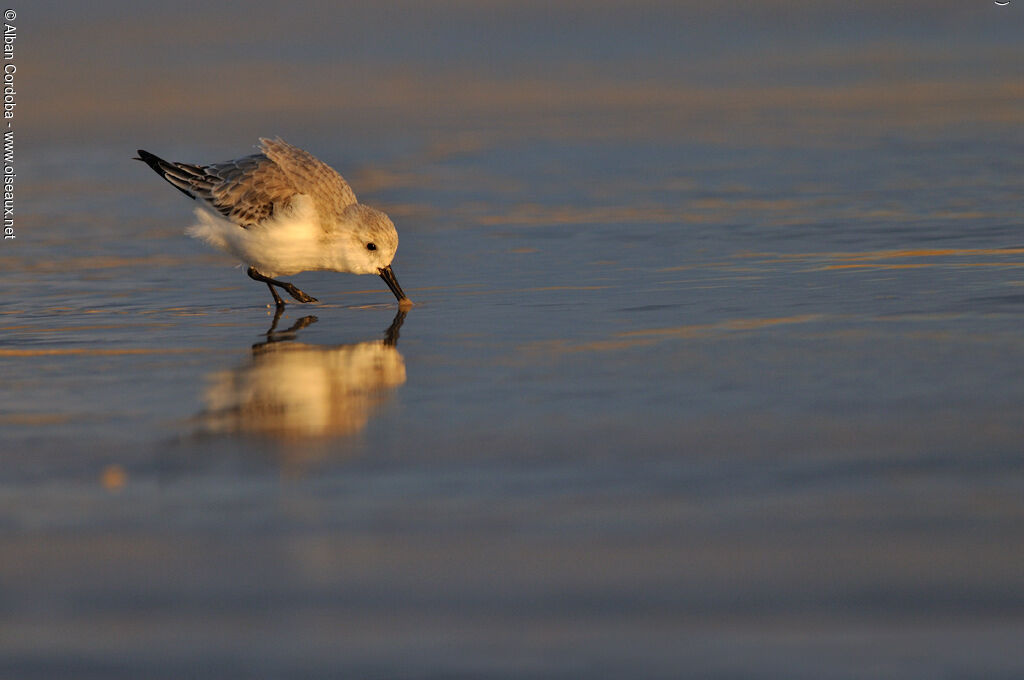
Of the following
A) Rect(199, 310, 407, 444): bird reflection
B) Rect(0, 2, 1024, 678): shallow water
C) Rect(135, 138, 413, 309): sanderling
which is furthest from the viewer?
Rect(135, 138, 413, 309): sanderling

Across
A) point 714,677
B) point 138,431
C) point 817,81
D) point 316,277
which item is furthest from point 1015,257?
point 817,81

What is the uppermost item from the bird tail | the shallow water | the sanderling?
the bird tail

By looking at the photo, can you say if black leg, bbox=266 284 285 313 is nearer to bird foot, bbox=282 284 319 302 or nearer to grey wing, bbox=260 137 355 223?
bird foot, bbox=282 284 319 302

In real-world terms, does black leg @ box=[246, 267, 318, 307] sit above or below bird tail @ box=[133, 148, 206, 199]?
below

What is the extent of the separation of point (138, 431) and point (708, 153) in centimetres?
898

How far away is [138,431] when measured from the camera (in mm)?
5480

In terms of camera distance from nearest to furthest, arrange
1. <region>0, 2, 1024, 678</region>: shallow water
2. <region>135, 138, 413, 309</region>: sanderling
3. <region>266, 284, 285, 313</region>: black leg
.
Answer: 1. <region>0, 2, 1024, 678</region>: shallow water
2. <region>135, 138, 413, 309</region>: sanderling
3. <region>266, 284, 285, 313</region>: black leg

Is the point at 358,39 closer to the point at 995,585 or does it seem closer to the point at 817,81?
the point at 817,81

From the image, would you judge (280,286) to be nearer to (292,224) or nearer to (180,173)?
(292,224)

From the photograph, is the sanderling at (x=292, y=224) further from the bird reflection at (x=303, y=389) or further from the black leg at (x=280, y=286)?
the bird reflection at (x=303, y=389)

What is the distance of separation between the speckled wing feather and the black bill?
44 centimetres

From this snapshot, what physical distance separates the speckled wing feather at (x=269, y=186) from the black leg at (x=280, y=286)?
32cm

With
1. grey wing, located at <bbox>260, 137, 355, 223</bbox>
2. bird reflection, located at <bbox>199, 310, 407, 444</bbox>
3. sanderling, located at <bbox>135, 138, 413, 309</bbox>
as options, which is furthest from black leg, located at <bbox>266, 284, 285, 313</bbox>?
bird reflection, located at <bbox>199, 310, 407, 444</bbox>

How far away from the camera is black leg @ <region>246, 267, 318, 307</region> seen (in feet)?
28.4
